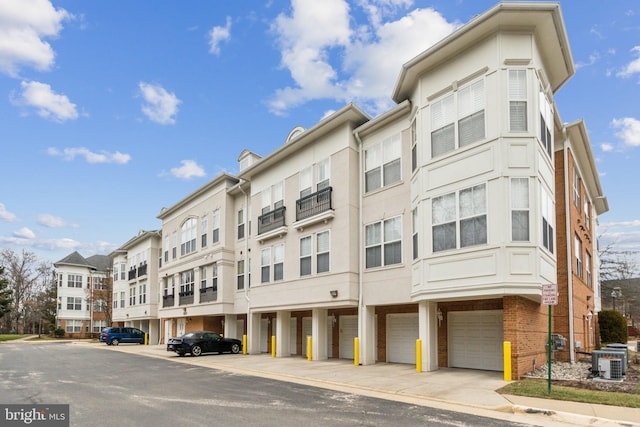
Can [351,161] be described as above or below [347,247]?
above

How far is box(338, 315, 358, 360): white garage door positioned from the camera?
21906 mm

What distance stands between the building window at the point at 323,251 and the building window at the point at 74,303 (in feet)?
192

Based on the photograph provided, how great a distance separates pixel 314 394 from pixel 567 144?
1479 cm

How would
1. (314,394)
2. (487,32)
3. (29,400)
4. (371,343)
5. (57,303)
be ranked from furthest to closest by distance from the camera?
(57,303)
(371,343)
(487,32)
(314,394)
(29,400)

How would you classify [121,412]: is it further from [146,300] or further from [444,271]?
[146,300]

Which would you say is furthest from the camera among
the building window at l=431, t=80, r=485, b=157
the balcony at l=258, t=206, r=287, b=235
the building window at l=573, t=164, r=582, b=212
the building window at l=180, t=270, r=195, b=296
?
the building window at l=180, t=270, r=195, b=296

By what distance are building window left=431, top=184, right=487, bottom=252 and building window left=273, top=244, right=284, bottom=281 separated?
10.2 meters

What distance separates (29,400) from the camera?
37.8 ft

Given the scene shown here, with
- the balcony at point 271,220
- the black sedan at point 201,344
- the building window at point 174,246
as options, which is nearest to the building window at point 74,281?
the building window at point 174,246

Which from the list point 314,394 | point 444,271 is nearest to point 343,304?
point 444,271

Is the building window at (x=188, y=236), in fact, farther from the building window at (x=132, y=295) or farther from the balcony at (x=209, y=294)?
the building window at (x=132, y=295)

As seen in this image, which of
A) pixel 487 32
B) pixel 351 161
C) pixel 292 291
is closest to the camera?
pixel 487 32

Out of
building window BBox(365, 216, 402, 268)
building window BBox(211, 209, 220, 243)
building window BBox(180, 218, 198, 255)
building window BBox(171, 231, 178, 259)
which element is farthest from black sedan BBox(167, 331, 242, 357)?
building window BBox(365, 216, 402, 268)

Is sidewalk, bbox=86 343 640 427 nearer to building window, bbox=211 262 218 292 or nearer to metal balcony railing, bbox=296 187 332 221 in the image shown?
metal balcony railing, bbox=296 187 332 221
